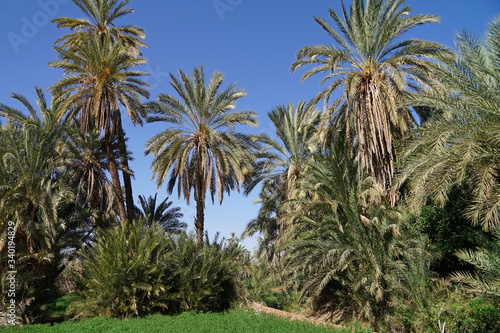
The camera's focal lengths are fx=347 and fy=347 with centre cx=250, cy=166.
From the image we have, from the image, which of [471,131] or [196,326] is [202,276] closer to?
[196,326]

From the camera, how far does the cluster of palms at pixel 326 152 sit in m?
9.70

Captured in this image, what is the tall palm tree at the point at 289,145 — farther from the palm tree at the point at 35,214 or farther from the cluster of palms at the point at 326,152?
the palm tree at the point at 35,214

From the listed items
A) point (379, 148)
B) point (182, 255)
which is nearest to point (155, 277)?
point (182, 255)

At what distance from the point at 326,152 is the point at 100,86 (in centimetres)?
1248

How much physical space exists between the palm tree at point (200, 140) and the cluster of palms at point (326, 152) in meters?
0.08

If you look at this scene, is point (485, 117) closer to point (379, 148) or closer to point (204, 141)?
point (379, 148)

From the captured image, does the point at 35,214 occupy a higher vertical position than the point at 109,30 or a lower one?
lower

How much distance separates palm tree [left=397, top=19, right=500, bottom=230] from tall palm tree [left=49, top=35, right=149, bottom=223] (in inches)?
553

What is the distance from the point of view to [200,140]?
18688mm

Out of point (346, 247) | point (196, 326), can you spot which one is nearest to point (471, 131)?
point (346, 247)

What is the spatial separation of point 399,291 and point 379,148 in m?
6.08

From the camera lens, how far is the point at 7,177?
14727 mm

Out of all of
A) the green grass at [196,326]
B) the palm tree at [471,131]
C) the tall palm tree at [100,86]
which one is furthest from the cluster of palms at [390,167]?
the tall palm tree at [100,86]

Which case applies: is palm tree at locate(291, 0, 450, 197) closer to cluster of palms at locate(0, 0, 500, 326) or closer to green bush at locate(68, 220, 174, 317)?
cluster of palms at locate(0, 0, 500, 326)
